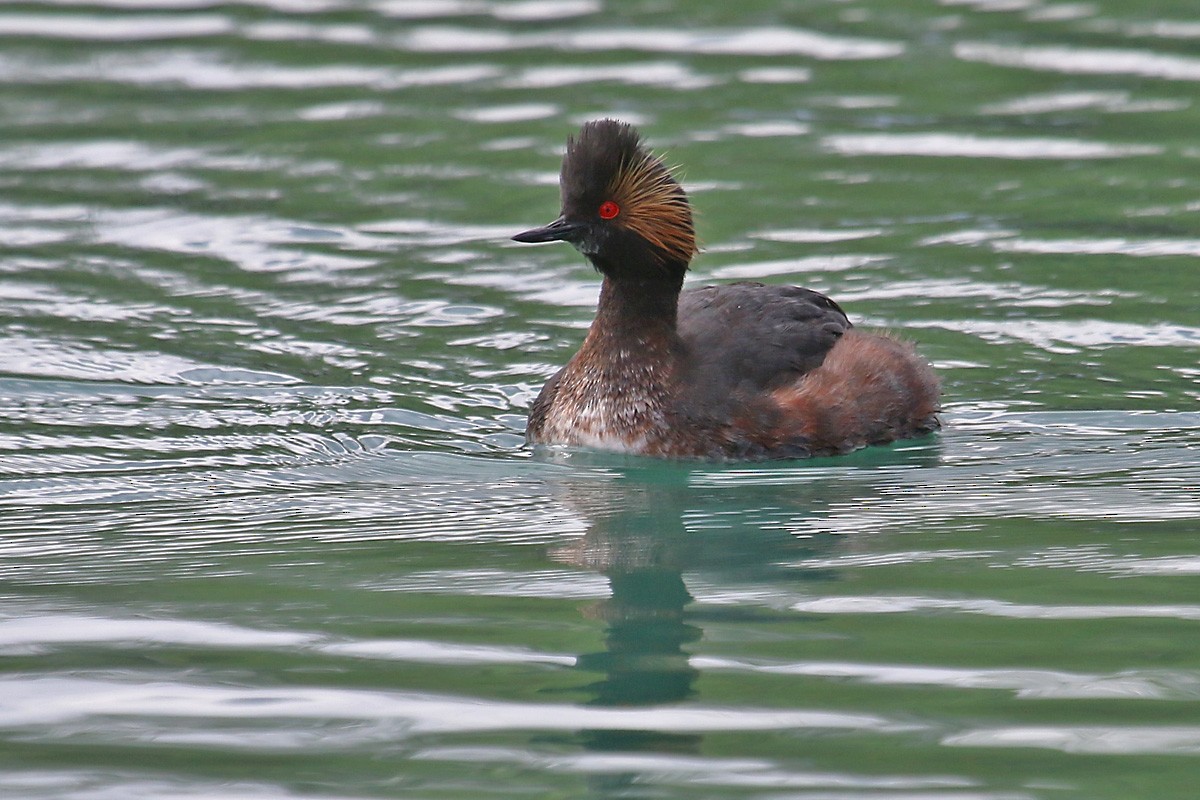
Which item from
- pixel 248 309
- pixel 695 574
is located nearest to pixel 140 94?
pixel 248 309

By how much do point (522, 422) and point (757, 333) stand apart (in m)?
1.29

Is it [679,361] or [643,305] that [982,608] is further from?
[643,305]

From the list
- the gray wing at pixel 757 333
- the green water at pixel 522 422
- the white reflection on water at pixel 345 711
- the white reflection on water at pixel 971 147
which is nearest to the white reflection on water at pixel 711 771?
the green water at pixel 522 422

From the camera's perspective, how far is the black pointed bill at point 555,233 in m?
8.73

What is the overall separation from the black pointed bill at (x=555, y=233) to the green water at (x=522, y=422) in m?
1.04

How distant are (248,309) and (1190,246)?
5723 millimetres

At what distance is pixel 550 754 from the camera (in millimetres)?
5152

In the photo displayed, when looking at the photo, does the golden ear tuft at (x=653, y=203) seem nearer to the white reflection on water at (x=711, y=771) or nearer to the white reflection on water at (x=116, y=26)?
the white reflection on water at (x=711, y=771)

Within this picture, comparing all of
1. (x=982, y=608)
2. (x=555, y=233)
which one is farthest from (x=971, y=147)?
(x=982, y=608)

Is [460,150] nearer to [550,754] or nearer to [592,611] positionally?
[592,611]

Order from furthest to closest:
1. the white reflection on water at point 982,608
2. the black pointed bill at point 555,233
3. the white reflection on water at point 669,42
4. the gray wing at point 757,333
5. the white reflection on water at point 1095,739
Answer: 1. the white reflection on water at point 669,42
2. the gray wing at point 757,333
3. the black pointed bill at point 555,233
4. the white reflection on water at point 982,608
5. the white reflection on water at point 1095,739

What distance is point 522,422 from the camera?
379 inches

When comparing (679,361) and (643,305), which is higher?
(643,305)

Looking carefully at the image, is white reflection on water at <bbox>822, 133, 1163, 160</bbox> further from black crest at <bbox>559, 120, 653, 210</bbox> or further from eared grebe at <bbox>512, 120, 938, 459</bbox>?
black crest at <bbox>559, 120, 653, 210</bbox>
